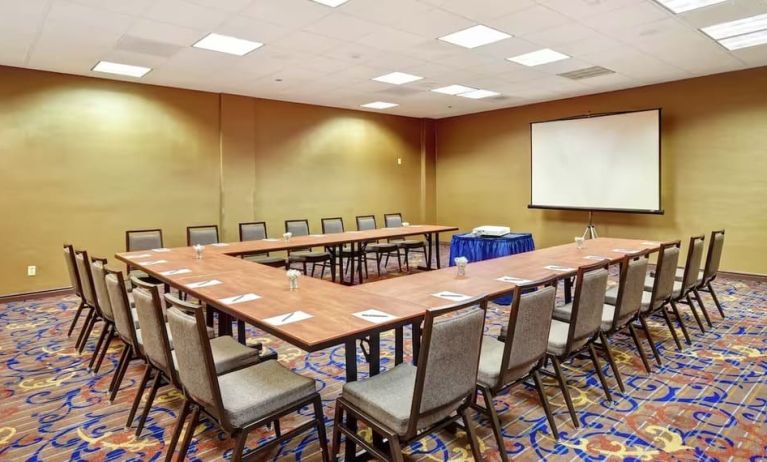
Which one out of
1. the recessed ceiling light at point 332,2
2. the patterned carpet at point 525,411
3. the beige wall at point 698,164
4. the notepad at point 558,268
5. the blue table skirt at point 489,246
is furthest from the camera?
the beige wall at point 698,164

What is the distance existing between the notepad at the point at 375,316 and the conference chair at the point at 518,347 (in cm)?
53

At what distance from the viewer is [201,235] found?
585cm

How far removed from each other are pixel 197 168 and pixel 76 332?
3.41 m

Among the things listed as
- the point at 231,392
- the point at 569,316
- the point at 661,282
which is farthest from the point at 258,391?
the point at 661,282

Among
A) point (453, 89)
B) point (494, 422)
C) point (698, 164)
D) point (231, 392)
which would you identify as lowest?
point (494, 422)

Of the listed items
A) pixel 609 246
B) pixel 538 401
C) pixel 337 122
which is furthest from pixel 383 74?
pixel 538 401

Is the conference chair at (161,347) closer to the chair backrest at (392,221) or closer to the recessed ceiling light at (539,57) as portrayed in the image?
the recessed ceiling light at (539,57)

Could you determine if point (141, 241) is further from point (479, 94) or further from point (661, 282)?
point (479, 94)

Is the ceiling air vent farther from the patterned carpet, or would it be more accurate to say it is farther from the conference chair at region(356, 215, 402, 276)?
the patterned carpet

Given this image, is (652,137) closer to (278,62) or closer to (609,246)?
(609,246)

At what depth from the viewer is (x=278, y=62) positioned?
18.3 ft

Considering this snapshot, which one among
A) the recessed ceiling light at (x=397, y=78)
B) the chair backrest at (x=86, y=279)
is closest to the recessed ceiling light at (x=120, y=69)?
the chair backrest at (x=86, y=279)

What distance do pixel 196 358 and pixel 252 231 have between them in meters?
4.68

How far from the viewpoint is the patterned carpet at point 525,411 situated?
2.38 m
